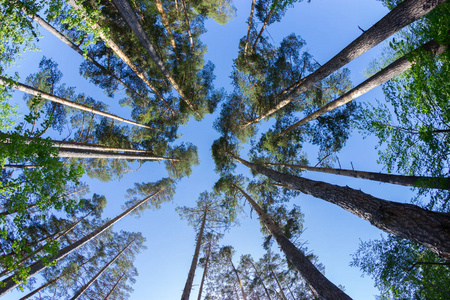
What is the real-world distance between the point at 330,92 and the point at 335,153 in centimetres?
371

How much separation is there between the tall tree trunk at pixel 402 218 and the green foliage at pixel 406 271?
2.95 m

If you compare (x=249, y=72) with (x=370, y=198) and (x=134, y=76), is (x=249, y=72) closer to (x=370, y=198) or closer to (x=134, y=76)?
(x=134, y=76)

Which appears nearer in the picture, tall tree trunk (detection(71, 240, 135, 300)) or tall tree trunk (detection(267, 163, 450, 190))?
tall tree trunk (detection(267, 163, 450, 190))

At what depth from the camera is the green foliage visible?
646 centimetres

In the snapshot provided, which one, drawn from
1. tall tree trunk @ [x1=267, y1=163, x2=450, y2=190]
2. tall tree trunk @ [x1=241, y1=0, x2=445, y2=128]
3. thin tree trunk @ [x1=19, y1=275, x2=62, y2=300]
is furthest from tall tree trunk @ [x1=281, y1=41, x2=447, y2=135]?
thin tree trunk @ [x1=19, y1=275, x2=62, y2=300]

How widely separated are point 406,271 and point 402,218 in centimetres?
426

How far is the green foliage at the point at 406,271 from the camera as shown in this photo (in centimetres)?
646

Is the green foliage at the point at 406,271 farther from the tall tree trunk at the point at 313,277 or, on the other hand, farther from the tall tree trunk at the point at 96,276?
the tall tree trunk at the point at 96,276

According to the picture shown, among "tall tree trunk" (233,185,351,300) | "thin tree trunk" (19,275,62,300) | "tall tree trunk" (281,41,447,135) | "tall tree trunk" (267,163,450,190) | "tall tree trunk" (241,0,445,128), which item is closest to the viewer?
"tall tree trunk" (241,0,445,128)

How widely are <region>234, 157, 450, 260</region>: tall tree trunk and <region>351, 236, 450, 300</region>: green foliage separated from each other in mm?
2947

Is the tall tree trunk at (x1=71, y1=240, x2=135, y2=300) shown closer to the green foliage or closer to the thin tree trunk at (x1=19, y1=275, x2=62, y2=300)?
the thin tree trunk at (x1=19, y1=275, x2=62, y2=300)

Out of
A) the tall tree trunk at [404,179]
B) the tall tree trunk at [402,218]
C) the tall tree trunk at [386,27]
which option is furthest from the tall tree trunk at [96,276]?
the tall tree trunk at [386,27]

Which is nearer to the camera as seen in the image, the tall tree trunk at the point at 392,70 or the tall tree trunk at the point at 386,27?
the tall tree trunk at the point at 386,27

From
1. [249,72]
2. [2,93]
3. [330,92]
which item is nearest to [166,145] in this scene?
[249,72]
